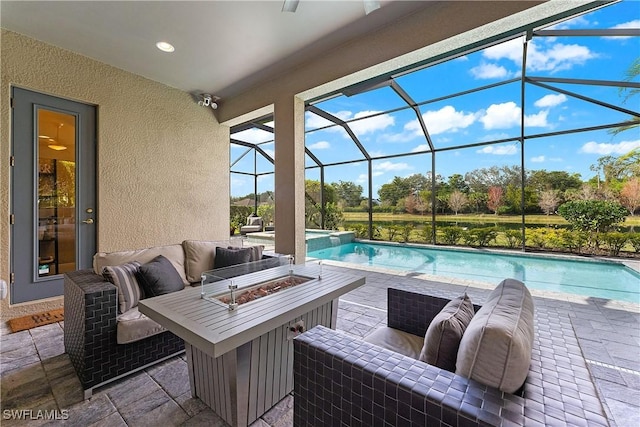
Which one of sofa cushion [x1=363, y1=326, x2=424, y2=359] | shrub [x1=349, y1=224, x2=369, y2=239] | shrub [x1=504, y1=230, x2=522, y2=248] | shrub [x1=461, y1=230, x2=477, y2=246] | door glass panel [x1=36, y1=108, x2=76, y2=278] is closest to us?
sofa cushion [x1=363, y1=326, x2=424, y2=359]

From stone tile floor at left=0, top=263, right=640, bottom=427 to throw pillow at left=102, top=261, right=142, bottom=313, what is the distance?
531 millimetres

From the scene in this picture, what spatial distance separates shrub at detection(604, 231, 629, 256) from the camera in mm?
5824

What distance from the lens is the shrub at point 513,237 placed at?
22.9 feet

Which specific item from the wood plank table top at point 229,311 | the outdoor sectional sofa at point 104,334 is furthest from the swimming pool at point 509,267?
the outdoor sectional sofa at point 104,334

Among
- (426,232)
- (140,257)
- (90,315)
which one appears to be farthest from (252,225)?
(90,315)

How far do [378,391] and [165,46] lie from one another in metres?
3.98

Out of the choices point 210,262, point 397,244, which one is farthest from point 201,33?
point 397,244

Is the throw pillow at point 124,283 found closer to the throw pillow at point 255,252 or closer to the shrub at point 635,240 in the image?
the throw pillow at point 255,252

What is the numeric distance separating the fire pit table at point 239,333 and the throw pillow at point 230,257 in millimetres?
922

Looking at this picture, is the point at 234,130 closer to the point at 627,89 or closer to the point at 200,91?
the point at 200,91

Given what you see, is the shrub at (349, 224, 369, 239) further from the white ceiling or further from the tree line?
the white ceiling

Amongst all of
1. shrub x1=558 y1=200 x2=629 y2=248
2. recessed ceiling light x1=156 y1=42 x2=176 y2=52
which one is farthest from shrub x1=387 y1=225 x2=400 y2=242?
recessed ceiling light x1=156 y1=42 x2=176 y2=52


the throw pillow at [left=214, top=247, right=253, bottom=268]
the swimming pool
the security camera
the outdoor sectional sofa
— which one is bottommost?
the swimming pool

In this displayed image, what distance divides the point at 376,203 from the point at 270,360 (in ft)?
24.9
